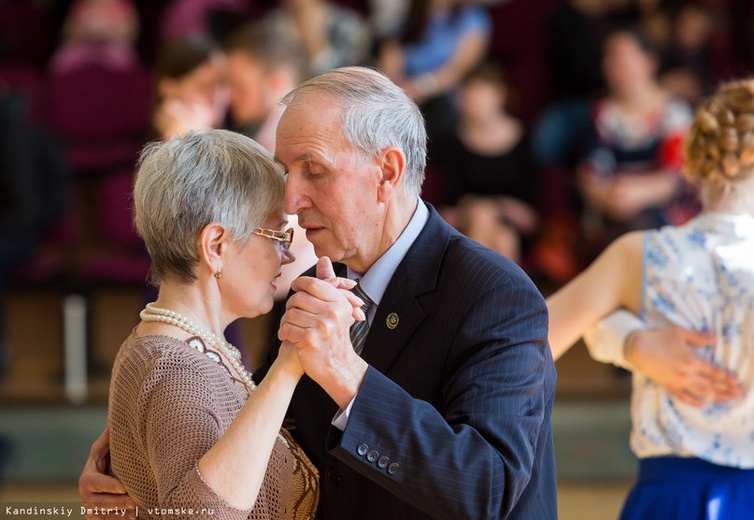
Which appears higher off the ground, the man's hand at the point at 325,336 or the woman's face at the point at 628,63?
the woman's face at the point at 628,63

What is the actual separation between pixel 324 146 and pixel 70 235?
470cm

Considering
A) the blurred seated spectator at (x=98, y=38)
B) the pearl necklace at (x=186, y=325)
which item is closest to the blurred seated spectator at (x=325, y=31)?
the blurred seated spectator at (x=98, y=38)

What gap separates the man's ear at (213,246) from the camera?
7.32ft

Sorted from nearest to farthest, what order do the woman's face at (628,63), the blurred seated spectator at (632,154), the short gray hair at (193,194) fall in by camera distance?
the short gray hair at (193,194) → the blurred seated spectator at (632,154) → the woman's face at (628,63)

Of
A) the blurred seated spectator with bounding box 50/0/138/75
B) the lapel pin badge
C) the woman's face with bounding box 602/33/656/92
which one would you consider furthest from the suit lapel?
the blurred seated spectator with bounding box 50/0/138/75

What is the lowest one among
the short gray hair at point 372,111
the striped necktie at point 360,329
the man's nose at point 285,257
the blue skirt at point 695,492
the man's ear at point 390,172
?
the blue skirt at point 695,492

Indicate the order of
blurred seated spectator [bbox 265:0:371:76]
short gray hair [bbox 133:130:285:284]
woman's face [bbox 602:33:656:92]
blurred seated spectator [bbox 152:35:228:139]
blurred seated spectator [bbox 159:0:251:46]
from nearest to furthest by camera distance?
short gray hair [bbox 133:130:285:284] < blurred seated spectator [bbox 152:35:228:139] < woman's face [bbox 602:33:656:92] < blurred seated spectator [bbox 265:0:371:76] < blurred seated spectator [bbox 159:0:251:46]

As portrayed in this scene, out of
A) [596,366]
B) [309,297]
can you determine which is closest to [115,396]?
[309,297]

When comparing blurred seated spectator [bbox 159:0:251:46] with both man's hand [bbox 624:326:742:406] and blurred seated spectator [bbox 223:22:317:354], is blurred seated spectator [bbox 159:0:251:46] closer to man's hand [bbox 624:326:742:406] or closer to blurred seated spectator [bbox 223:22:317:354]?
blurred seated spectator [bbox 223:22:317:354]

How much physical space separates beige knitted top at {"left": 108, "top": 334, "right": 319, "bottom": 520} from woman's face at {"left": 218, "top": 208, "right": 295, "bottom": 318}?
14cm

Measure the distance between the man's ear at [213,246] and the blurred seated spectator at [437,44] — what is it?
194 inches

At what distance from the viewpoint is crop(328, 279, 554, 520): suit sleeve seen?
78.3 inches

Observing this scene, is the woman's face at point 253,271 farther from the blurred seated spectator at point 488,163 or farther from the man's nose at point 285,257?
the blurred seated spectator at point 488,163

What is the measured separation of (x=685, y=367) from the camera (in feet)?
8.84
